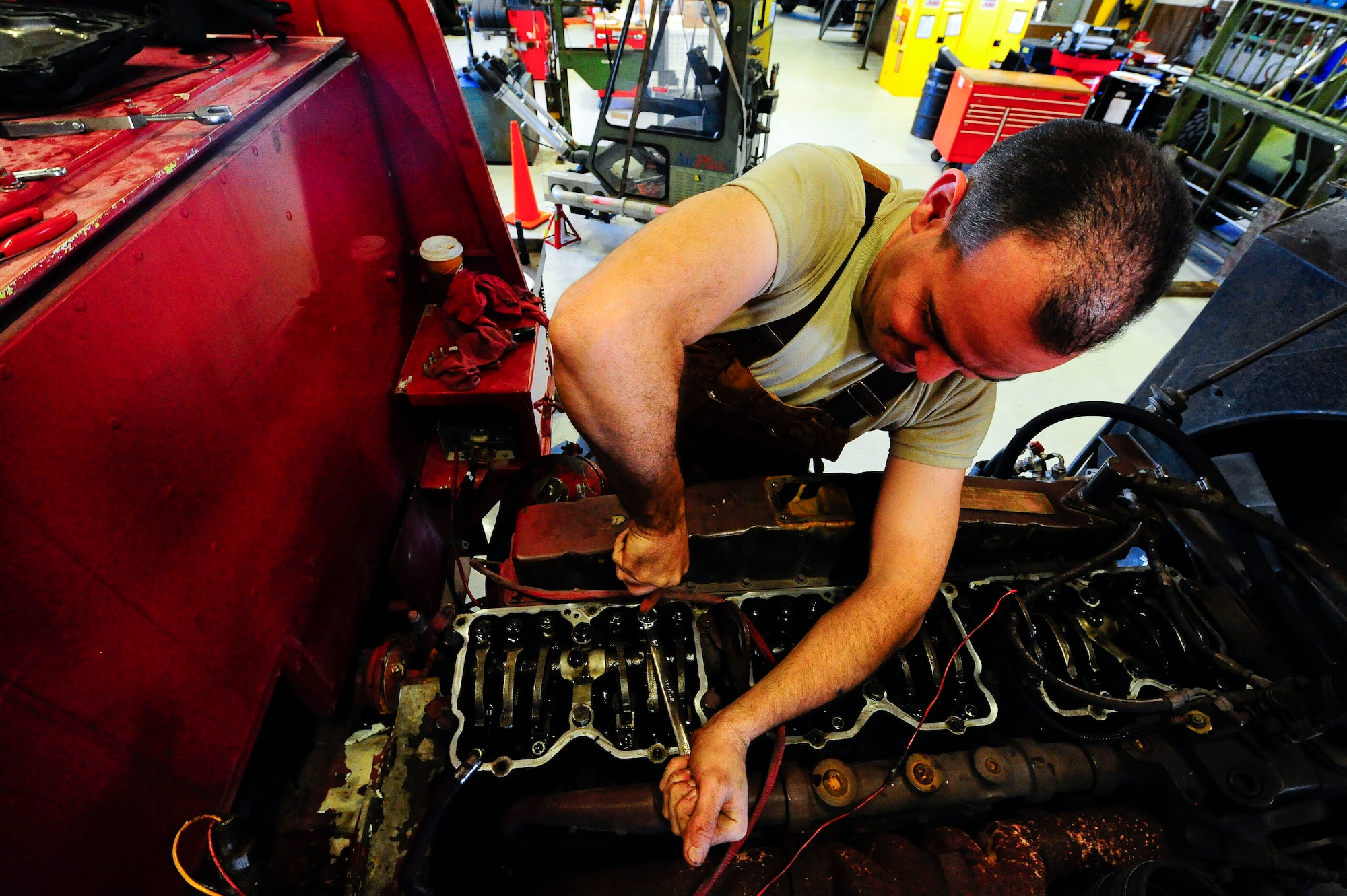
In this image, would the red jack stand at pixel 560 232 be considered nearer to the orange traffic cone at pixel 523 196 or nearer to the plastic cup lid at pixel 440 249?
the orange traffic cone at pixel 523 196

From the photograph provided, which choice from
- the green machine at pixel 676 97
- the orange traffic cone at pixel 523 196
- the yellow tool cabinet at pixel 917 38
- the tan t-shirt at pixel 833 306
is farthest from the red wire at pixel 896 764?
the yellow tool cabinet at pixel 917 38

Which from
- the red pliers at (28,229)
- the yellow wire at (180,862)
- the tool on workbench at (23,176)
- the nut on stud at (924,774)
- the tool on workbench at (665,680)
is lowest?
the yellow wire at (180,862)

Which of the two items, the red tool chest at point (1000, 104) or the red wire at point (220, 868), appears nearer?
the red wire at point (220, 868)

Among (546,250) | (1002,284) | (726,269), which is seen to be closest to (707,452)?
(726,269)

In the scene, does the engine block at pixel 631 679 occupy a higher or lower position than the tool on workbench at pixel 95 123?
lower

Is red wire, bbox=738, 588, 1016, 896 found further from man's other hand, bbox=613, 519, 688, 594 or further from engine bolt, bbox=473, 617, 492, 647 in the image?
engine bolt, bbox=473, 617, 492, 647

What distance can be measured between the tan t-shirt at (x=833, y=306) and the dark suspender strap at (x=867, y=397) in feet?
0.06

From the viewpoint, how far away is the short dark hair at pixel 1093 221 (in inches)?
34.0

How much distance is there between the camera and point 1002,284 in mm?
908

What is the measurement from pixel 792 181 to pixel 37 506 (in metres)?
1.25

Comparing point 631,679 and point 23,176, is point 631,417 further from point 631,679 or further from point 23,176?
point 23,176

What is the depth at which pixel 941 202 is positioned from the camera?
1057 mm

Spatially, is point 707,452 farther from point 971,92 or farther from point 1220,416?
point 971,92

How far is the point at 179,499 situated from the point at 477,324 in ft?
3.95
